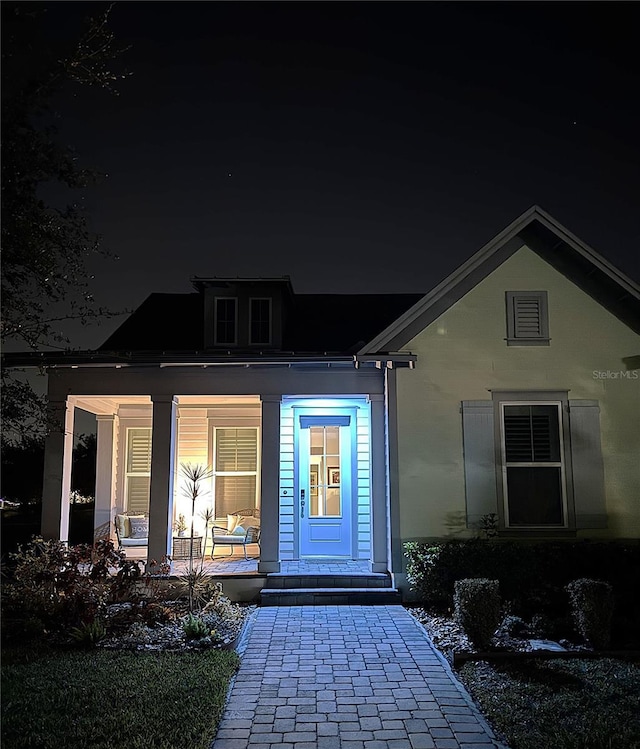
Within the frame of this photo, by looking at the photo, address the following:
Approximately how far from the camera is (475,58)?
8.62m

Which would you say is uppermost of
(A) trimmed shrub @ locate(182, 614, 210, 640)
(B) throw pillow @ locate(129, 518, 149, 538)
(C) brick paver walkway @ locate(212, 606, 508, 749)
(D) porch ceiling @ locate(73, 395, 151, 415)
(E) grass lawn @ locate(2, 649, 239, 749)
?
(D) porch ceiling @ locate(73, 395, 151, 415)

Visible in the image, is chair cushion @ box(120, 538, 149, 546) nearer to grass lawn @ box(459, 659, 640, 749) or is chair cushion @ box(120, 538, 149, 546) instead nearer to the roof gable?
the roof gable

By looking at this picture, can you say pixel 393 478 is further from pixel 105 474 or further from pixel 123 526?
pixel 105 474

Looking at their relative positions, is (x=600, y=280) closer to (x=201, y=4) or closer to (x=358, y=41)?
(x=358, y=41)

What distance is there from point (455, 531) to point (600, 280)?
4764mm

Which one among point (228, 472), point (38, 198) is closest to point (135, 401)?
point (228, 472)

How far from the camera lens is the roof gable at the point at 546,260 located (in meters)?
10.2

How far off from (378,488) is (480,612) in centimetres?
359

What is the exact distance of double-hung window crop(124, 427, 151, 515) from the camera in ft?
44.4

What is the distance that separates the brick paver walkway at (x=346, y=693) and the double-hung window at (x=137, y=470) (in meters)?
5.71

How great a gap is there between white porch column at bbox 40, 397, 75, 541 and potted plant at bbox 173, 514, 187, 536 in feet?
8.23

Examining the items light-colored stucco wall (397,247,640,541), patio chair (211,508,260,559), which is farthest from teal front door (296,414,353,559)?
light-colored stucco wall (397,247,640,541)

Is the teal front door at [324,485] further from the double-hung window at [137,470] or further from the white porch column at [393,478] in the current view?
the double-hung window at [137,470]

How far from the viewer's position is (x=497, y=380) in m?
10.5
